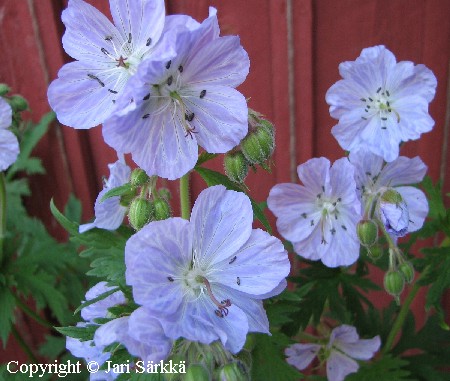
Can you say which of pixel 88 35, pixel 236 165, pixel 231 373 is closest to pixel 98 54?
pixel 88 35

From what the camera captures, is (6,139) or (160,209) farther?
(6,139)

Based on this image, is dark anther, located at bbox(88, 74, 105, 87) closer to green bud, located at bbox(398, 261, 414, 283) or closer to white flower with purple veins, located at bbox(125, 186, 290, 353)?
white flower with purple veins, located at bbox(125, 186, 290, 353)

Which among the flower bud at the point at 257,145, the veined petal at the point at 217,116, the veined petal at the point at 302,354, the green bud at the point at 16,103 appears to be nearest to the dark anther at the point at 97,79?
the veined petal at the point at 217,116

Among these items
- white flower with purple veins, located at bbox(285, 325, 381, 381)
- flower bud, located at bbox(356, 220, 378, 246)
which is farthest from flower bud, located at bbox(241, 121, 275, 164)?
white flower with purple veins, located at bbox(285, 325, 381, 381)

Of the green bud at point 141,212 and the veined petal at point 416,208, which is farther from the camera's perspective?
the veined petal at point 416,208

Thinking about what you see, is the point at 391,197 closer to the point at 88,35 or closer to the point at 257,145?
the point at 257,145

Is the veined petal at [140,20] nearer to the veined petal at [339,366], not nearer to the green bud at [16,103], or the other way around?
the green bud at [16,103]

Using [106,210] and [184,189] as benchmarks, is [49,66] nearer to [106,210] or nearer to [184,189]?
[106,210]
